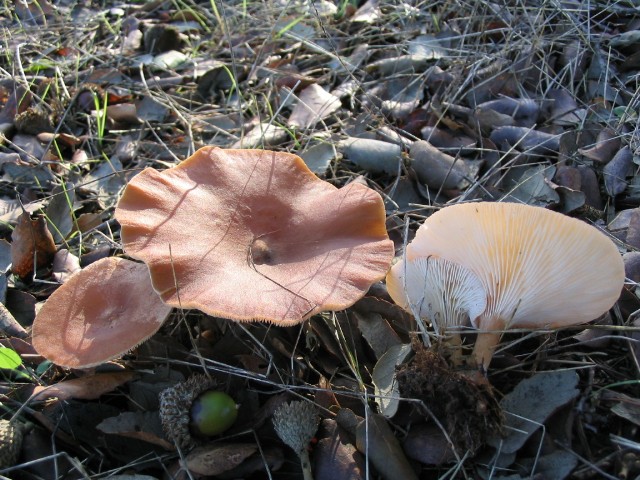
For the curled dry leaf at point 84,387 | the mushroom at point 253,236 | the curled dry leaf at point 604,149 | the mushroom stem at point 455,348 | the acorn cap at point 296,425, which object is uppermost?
the mushroom at point 253,236

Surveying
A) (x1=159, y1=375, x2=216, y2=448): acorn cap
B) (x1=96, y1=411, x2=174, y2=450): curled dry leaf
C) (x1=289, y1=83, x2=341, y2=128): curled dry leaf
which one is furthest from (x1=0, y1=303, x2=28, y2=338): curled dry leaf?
(x1=289, y1=83, x2=341, y2=128): curled dry leaf

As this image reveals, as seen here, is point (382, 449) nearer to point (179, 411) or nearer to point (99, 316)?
point (179, 411)

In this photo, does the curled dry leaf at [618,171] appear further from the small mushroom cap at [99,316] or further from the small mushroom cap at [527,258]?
the small mushroom cap at [99,316]

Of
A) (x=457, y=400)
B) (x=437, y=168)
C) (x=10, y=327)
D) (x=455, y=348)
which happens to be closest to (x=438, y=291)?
(x=455, y=348)

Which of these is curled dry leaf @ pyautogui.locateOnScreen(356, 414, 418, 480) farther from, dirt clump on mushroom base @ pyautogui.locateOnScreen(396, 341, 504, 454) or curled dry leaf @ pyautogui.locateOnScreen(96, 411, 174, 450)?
curled dry leaf @ pyautogui.locateOnScreen(96, 411, 174, 450)

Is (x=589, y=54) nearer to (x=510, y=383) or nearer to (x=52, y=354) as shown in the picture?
(x=510, y=383)

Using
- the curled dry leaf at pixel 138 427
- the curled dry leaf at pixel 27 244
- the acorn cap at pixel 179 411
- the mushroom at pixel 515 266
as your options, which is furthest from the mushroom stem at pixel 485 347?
the curled dry leaf at pixel 27 244
